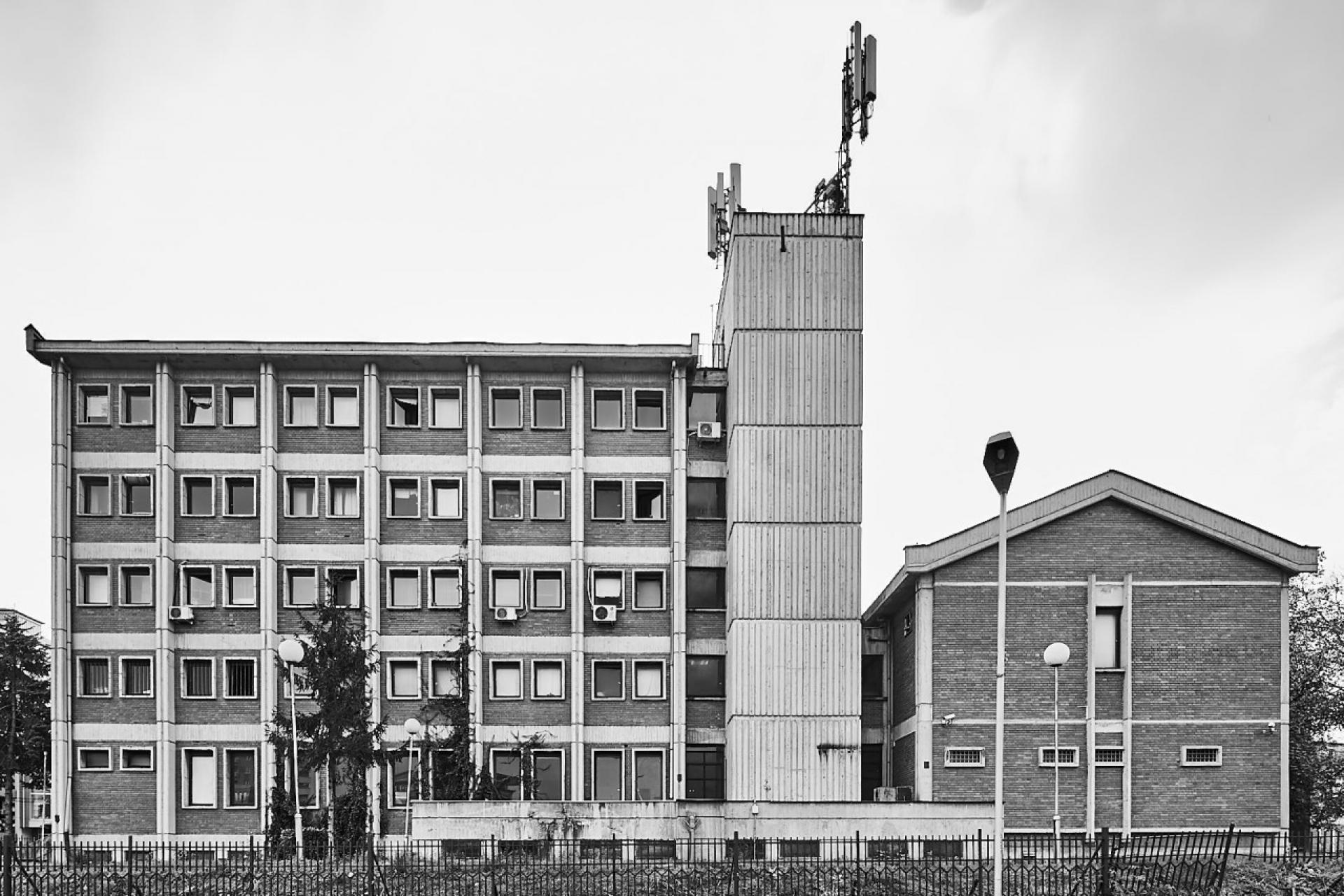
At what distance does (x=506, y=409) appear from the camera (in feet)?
116

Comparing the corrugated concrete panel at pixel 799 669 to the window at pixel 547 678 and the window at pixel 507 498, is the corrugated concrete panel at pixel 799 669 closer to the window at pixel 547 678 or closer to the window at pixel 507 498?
the window at pixel 547 678

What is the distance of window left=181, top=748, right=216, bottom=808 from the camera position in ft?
109

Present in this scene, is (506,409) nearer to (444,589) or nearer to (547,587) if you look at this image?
(547,587)

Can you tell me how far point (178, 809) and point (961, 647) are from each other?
23.7m

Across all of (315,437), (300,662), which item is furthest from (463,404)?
(300,662)

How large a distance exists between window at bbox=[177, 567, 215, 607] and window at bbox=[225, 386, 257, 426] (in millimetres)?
4678

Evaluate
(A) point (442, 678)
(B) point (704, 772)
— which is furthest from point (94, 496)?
(B) point (704, 772)

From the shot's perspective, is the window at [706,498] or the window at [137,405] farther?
the window at [706,498]

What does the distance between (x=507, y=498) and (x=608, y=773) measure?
9.17m

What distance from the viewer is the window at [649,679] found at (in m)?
34.4

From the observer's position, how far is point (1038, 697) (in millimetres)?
30500

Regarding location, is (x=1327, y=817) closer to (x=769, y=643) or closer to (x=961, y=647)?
(x=961, y=647)

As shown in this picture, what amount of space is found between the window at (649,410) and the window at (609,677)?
7.50 m

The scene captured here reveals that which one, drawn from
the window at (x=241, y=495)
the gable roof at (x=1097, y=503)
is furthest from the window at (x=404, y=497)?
the gable roof at (x=1097, y=503)
